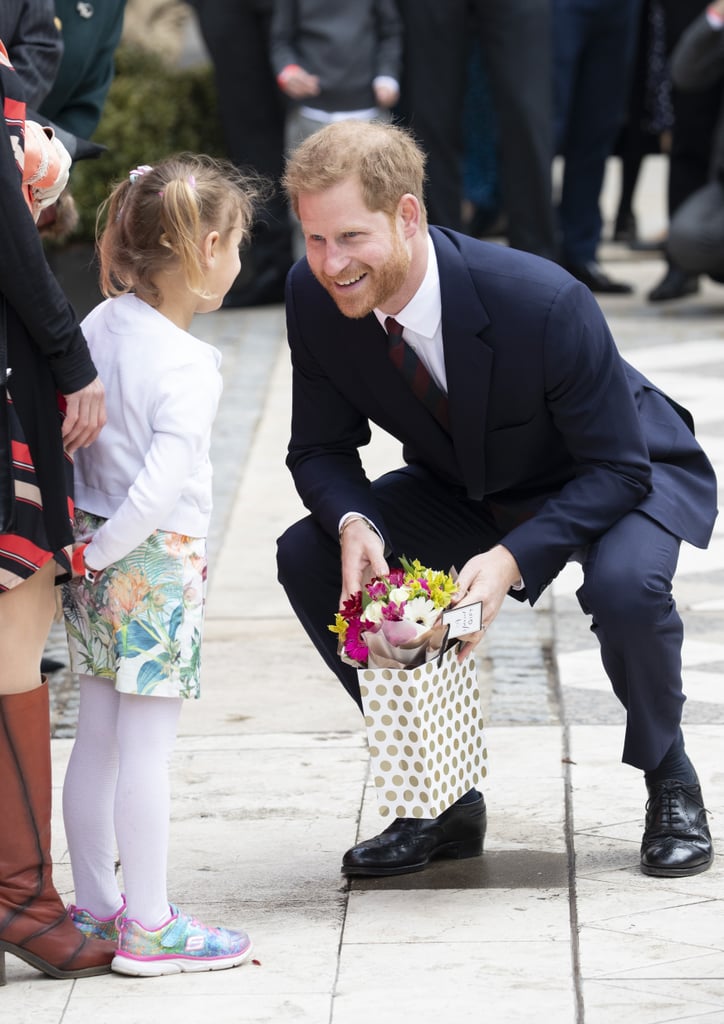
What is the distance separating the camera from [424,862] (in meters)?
3.54

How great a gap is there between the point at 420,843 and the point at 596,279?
20.0 ft

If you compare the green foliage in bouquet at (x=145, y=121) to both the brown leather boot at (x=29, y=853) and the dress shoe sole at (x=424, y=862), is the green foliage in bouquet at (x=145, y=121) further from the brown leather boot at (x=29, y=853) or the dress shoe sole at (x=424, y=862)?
the brown leather boot at (x=29, y=853)

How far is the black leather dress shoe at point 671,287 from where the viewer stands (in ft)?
29.9

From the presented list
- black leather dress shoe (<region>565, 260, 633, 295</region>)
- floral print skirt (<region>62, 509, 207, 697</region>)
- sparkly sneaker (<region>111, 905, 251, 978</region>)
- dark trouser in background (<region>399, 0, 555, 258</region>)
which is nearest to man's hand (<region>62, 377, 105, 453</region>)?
floral print skirt (<region>62, 509, 207, 697</region>)

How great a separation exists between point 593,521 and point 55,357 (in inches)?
42.6

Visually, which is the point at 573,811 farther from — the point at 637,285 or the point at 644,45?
the point at 644,45

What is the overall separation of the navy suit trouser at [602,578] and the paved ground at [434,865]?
0.31 meters

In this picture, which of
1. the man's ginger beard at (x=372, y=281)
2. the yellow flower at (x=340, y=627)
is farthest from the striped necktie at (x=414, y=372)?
the yellow flower at (x=340, y=627)

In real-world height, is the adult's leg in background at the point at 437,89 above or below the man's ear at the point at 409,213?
below

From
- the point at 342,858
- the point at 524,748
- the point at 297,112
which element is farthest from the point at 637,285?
the point at 342,858

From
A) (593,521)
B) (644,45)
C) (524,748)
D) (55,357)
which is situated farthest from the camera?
(644,45)

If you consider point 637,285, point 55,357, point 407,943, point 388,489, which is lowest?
point 637,285

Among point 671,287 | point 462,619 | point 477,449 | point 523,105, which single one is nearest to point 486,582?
point 462,619

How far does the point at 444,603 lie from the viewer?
3.21 meters
